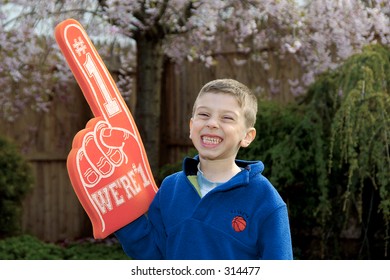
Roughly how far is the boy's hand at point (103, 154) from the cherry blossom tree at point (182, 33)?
2999 mm

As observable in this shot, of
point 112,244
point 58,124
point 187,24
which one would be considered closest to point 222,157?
point 187,24

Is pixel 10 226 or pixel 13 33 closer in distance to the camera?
pixel 13 33

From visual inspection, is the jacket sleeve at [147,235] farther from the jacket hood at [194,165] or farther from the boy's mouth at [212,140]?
the boy's mouth at [212,140]

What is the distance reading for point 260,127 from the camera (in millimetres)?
5316

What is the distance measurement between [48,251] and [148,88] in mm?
1699

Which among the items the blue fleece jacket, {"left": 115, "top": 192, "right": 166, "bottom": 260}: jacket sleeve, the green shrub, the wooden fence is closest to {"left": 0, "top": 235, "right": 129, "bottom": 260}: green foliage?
the green shrub

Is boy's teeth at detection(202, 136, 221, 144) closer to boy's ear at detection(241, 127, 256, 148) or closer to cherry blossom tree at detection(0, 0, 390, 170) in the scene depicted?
boy's ear at detection(241, 127, 256, 148)

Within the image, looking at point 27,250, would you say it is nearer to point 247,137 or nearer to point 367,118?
point 367,118

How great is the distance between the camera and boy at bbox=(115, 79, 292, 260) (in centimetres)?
190

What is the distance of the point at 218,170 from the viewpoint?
1979 millimetres

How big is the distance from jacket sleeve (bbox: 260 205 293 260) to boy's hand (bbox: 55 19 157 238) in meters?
0.37
